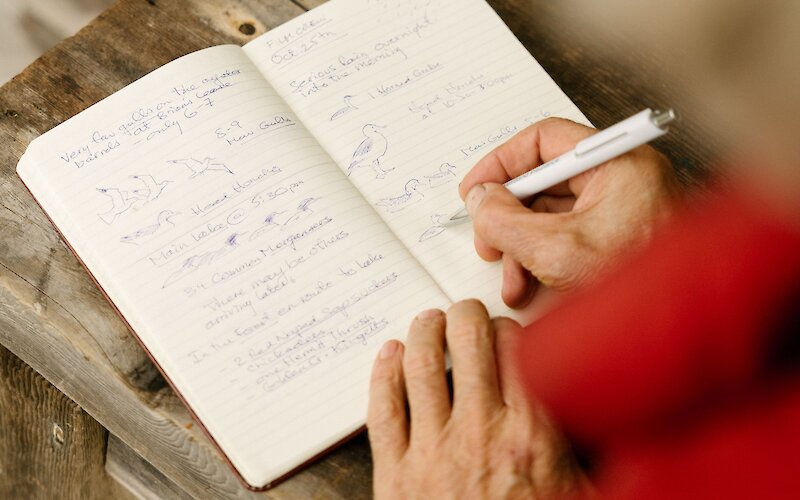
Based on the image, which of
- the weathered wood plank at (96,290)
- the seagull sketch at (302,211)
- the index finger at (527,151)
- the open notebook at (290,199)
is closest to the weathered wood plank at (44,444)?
the weathered wood plank at (96,290)

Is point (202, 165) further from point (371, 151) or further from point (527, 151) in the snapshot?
point (527, 151)

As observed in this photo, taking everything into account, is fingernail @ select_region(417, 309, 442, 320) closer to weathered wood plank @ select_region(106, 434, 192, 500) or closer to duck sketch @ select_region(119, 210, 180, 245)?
duck sketch @ select_region(119, 210, 180, 245)

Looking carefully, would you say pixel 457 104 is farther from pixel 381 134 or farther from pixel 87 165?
pixel 87 165

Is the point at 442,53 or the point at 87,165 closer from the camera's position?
the point at 87,165

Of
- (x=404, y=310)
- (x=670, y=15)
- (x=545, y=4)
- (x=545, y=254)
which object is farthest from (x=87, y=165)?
(x=670, y=15)

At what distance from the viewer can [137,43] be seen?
894 millimetres

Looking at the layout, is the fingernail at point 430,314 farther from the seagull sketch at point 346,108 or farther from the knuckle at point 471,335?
the seagull sketch at point 346,108

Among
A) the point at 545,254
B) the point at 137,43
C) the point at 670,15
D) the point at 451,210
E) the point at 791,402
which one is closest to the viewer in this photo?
the point at 791,402

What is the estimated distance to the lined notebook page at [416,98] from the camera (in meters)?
0.75

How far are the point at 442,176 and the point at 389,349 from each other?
0.21 meters

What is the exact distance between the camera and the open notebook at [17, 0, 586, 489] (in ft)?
2.15

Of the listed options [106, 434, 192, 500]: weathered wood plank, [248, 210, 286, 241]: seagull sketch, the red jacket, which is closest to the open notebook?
[248, 210, 286, 241]: seagull sketch

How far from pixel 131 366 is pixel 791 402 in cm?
57

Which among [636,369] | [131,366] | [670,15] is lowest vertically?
[670,15]
